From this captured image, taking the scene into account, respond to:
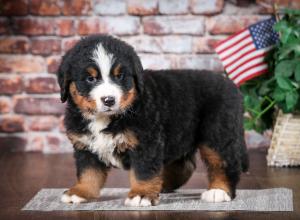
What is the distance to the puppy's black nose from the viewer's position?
2.86m

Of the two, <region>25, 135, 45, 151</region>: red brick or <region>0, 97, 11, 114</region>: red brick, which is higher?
<region>0, 97, 11, 114</region>: red brick

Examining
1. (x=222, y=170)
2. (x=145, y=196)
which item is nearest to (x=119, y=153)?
(x=145, y=196)

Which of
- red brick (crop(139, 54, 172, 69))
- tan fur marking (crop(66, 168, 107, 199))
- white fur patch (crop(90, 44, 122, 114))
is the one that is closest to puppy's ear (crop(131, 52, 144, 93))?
white fur patch (crop(90, 44, 122, 114))

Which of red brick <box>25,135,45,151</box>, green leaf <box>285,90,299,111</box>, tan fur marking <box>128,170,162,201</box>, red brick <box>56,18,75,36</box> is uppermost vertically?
red brick <box>56,18,75,36</box>

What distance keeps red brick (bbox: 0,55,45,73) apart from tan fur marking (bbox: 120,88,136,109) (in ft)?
7.13

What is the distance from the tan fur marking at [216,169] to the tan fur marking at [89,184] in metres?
0.49

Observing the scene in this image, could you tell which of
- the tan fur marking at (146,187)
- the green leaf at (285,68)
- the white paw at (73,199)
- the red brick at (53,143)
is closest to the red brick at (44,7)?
the red brick at (53,143)

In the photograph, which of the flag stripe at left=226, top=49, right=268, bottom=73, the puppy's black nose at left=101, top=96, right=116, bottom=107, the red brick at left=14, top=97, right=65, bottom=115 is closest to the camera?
the puppy's black nose at left=101, top=96, right=116, bottom=107

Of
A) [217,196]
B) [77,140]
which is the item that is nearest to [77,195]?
[77,140]

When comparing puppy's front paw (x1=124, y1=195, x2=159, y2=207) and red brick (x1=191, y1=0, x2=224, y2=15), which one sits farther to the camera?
red brick (x1=191, y1=0, x2=224, y2=15)

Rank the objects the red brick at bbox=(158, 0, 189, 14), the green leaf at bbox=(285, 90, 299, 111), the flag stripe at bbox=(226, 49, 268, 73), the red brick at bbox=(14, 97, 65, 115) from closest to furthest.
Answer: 1. the green leaf at bbox=(285, 90, 299, 111)
2. the flag stripe at bbox=(226, 49, 268, 73)
3. the red brick at bbox=(158, 0, 189, 14)
4. the red brick at bbox=(14, 97, 65, 115)

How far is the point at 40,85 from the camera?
507 centimetres

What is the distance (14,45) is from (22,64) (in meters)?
0.15

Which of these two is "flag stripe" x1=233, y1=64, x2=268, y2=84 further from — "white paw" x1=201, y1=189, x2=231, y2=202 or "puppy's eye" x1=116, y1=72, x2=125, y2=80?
"puppy's eye" x1=116, y1=72, x2=125, y2=80
